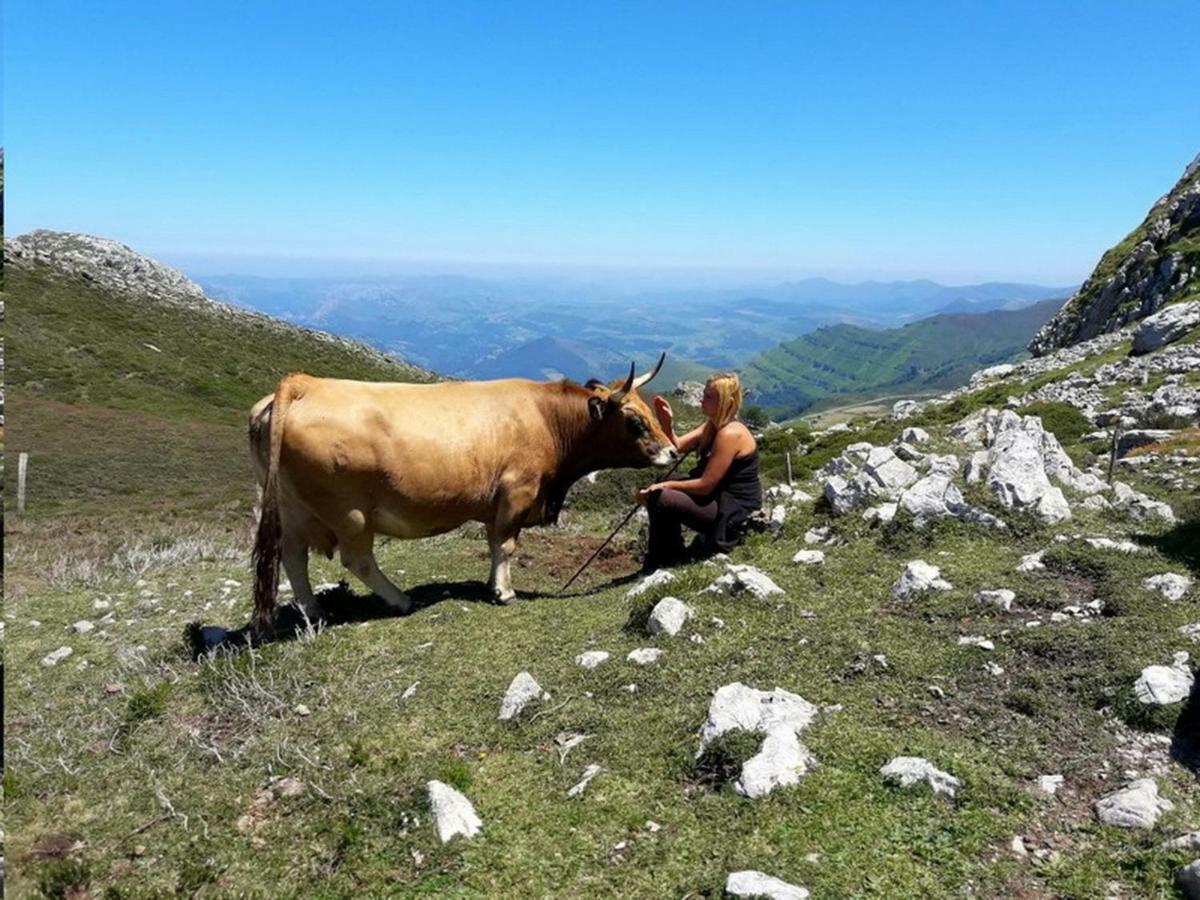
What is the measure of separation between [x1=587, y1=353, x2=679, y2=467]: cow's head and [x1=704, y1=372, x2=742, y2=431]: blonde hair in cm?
83

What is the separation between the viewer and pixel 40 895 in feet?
15.3

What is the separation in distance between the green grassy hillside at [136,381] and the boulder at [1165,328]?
4292 centimetres

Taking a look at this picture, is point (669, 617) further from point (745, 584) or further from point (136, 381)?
point (136, 381)

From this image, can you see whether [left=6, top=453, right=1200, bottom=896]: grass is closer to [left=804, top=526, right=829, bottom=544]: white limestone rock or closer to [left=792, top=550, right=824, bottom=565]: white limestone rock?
[left=792, top=550, right=824, bottom=565]: white limestone rock

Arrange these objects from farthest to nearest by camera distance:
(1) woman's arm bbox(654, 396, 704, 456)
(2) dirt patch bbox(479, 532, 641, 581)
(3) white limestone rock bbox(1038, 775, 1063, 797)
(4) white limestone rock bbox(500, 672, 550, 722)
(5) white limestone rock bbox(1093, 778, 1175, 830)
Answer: (2) dirt patch bbox(479, 532, 641, 581)
(1) woman's arm bbox(654, 396, 704, 456)
(4) white limestone rock bbox(500, 672, 550, 722)
(3) white limestone rock bbox(1038, 775, 1063, 797)
(5) white limestone rock bbox(1093, 778, 1175, 830)

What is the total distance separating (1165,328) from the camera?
4116 cm

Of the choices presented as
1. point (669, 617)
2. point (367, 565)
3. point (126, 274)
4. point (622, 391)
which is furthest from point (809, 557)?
point (126, 274)

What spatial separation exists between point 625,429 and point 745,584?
3.09 m

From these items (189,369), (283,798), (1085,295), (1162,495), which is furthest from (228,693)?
(1085,295)

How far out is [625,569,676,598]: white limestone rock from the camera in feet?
27.3

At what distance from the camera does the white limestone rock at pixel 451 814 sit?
15.9 feet

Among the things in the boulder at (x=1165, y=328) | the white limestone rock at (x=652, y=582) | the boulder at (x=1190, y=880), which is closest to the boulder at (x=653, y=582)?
the white limestone rock at (x=652, y=582)

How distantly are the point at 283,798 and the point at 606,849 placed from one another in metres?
2.31

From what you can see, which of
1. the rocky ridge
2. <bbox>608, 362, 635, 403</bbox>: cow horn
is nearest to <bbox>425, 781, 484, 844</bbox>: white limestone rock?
<bbox>608, 362, 635, 403</bbox>: cow horn
